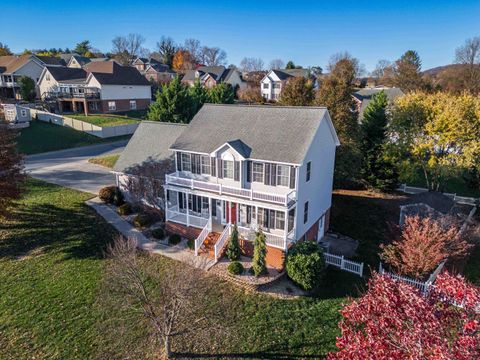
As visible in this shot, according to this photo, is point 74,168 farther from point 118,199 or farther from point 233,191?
point 233,191

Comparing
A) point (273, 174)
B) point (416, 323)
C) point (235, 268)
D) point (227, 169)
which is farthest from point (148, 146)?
point (416, 323)

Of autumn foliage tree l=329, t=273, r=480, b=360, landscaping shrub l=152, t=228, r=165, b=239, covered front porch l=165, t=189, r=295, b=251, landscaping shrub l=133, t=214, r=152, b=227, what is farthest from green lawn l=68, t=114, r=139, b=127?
autumn foliage tree l=329, t=273, r=480, b=360

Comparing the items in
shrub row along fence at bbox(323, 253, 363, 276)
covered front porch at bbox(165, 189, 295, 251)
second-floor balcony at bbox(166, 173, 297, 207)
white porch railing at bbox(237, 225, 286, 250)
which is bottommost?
shrub row along fence at bbox(323, 253, 363, 276)

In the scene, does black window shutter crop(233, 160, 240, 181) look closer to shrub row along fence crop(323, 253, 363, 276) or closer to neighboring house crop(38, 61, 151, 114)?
shrub row along fence crop(323, 253, 363, 276)

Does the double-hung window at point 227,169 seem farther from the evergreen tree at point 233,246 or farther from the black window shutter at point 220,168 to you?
the evergreen tree at point 233,246

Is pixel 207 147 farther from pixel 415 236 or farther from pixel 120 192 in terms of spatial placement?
pixel 415 236

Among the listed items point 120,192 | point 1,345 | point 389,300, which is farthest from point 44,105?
point 389,300

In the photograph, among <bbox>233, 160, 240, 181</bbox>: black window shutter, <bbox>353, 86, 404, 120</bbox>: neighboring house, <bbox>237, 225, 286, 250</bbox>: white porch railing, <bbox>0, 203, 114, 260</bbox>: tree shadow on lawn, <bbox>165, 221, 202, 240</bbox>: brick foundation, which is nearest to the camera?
<bbox>237, 225, 286, 250</bbox>: white porch railing
